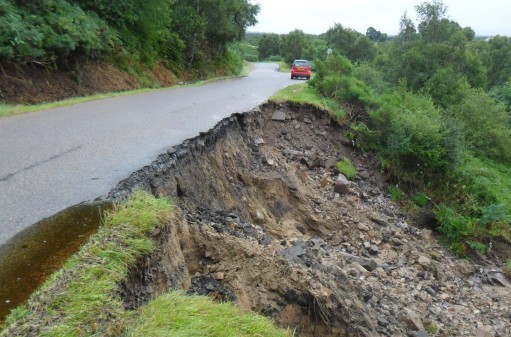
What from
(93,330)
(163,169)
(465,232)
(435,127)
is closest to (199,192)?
(163,169)

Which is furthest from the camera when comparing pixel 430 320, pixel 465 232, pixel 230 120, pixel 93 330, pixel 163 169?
pixel 465 232

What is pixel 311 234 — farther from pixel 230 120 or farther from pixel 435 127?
pixel 435 127

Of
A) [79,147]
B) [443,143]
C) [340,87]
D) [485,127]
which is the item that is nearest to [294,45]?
[485,127]

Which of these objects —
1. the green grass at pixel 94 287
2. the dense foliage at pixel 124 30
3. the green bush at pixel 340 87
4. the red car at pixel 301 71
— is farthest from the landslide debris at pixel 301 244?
the red car at pixel 301 71

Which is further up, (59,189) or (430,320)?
(59,189)

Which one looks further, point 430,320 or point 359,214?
point 359,214

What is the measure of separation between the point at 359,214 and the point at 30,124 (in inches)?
294

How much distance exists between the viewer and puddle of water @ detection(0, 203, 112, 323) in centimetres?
317

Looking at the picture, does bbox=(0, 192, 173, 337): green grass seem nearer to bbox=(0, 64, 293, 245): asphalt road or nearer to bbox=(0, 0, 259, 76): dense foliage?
bbox=(0, 64, 293, 245): asphalt road

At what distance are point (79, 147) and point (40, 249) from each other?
3.59 meters

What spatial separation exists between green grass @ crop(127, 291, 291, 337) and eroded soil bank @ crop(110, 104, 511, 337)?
11.8 inches

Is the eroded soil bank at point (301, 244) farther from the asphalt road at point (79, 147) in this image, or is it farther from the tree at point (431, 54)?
the tree at point (431, 54)

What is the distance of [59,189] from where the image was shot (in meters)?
5.16

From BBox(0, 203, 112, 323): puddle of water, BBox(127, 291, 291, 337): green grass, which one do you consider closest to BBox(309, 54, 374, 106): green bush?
BBox(0, 203, 112, 323): puddle of water
